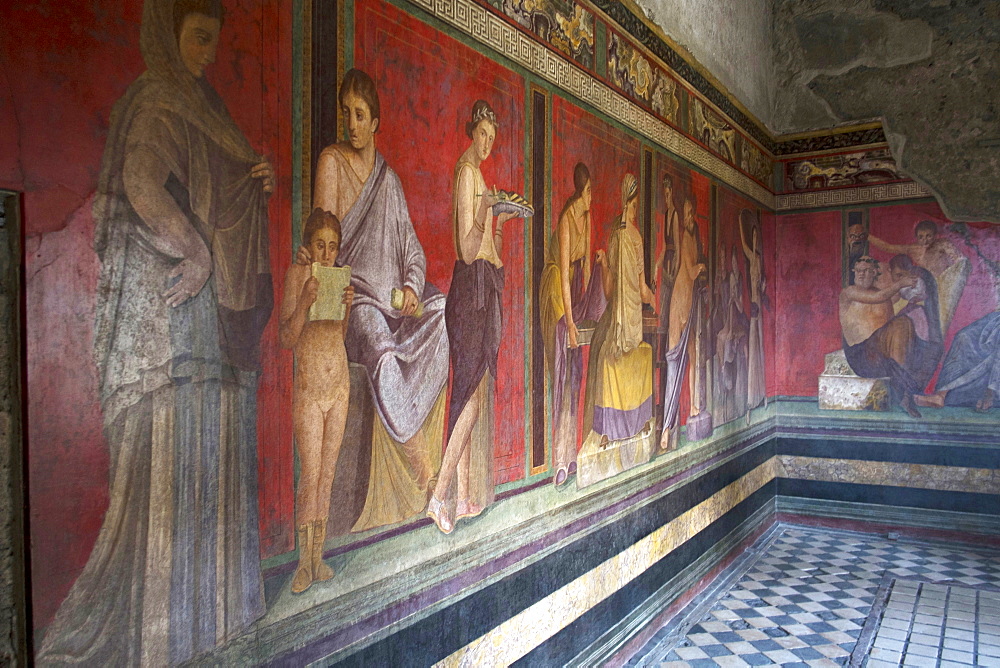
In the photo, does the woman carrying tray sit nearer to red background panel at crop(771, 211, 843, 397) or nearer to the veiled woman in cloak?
the veiled woman in cloak

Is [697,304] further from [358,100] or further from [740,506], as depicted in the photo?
[358,100]

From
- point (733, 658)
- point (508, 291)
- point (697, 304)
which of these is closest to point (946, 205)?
point (697, 304)

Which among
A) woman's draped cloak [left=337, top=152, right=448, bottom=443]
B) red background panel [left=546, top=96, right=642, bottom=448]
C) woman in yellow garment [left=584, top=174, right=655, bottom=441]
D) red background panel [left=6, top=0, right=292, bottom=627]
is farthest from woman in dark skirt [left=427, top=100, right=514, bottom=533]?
red background panel [left=6, top=0, right=292, bottom=627]

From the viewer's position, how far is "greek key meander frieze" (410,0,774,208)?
9.16ft

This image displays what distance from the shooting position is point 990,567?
6.23 metres

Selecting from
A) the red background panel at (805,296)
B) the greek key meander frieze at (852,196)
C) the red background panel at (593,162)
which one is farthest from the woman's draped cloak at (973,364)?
the red background panel at (593,162)

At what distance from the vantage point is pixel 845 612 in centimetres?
514

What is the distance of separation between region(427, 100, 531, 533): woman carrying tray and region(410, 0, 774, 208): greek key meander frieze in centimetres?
32

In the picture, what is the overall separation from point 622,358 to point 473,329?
5.33ft

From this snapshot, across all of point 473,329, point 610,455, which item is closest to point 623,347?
point 610,455

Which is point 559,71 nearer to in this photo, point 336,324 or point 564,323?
point 564,323

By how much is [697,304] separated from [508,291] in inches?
110

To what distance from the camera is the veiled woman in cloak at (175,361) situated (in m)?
1.61

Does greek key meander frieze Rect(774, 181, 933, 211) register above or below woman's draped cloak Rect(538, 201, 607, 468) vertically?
above
